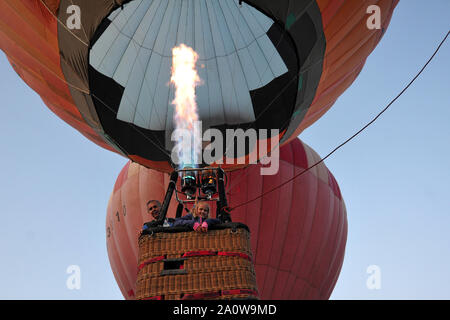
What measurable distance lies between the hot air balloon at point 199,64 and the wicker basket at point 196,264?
7.79 feet

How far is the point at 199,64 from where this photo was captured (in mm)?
4988

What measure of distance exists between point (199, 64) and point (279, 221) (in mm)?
2763

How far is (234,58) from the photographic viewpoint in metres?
4.99

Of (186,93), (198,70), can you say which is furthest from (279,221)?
(198,70)

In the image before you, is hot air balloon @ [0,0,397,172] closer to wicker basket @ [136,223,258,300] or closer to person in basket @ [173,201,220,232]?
person in basket @ [173,201,220,232]

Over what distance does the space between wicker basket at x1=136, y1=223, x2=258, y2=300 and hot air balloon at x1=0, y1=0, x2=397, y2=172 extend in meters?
2.37

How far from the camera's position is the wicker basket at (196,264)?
2.52 metres

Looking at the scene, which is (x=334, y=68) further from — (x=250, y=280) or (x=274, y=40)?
(x=250, y=280)

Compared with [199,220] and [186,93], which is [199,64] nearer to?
[186,93]

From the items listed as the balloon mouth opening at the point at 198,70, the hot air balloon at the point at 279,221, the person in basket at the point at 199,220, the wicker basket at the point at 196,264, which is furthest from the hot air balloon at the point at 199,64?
the wicker basket at the point at 196,264
